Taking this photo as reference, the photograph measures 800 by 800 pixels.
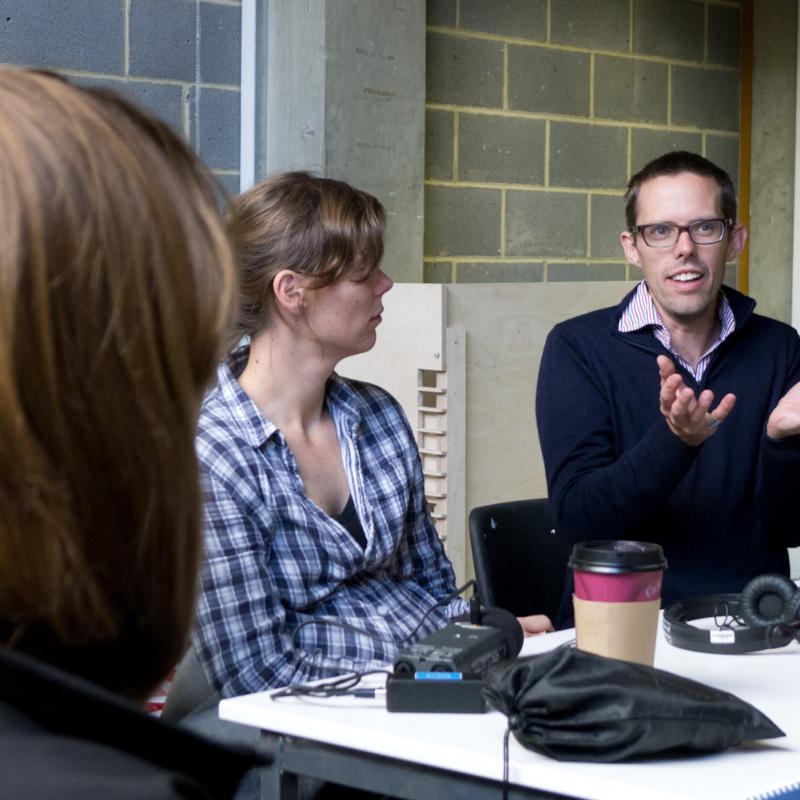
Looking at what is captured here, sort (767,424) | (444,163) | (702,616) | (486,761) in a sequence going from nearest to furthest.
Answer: (486,761), (702,616), (767,424), (444,163)

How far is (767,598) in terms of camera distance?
1.81 meters

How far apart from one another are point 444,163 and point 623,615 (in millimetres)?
2453

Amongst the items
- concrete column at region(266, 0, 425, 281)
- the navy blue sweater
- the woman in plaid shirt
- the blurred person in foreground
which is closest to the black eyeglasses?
the navy blue sweater

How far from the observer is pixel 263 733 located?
58.3 inches

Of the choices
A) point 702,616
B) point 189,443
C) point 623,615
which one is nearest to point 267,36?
point 702,616

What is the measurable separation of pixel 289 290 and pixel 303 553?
44 centimetres

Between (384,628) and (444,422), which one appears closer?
(384,628)

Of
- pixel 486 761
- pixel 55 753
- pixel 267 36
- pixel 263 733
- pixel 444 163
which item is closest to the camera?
pixel 55 753

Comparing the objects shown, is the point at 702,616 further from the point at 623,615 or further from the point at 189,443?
the point at 189,443

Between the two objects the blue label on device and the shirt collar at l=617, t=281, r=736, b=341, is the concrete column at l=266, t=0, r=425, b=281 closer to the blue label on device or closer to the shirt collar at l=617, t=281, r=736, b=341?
the shirt collar at l=617, t=281, r=736, b=341

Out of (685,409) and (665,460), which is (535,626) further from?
(685,409)

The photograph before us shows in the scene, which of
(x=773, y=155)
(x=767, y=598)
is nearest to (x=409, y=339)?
(x=767, y=598)

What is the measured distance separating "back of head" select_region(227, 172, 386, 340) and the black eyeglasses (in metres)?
0.61

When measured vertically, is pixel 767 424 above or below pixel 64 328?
below
